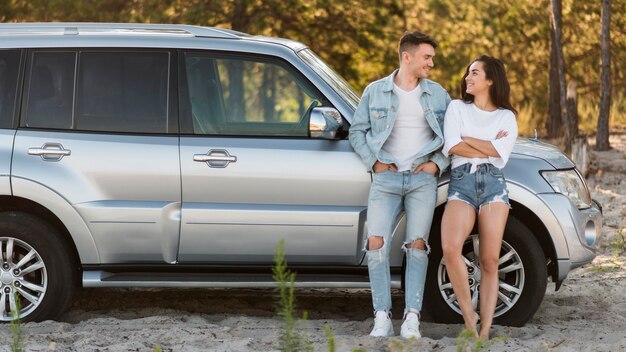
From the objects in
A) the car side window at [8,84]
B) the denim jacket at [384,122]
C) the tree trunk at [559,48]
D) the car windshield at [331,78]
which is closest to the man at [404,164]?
the denim jacket at [384,122]

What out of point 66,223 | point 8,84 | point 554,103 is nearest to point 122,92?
point 8,84

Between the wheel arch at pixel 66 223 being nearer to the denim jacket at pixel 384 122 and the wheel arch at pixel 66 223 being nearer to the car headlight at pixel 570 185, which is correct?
the denim jacket at pixel 384 122

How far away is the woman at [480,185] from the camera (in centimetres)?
667

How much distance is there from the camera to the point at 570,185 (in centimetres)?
Result: 712

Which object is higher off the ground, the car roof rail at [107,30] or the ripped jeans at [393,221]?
the car roof rail at [107,30]

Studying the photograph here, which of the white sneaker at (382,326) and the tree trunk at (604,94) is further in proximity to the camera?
the tree trunk at (604,94)

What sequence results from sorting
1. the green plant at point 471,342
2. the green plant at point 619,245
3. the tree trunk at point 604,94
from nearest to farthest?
the green plant at point 471,342 → the green plant at point 619,245 → the tree trunk at point 604,94

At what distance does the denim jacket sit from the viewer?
673cm

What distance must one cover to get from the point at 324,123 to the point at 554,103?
477 inches

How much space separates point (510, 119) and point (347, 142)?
2.81ft

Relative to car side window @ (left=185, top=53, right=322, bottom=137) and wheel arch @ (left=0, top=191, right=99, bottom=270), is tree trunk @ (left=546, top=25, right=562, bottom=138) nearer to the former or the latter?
car side window @ (left=185, top=53, right=322, bottom=137)

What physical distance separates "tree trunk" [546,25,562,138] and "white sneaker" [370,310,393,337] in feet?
39.0

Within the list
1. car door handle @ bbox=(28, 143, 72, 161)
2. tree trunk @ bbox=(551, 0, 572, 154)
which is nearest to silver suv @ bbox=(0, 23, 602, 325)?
car door handle @ bbox=(28, 143, 72, 161)

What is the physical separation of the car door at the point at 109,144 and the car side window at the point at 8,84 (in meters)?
0.07
